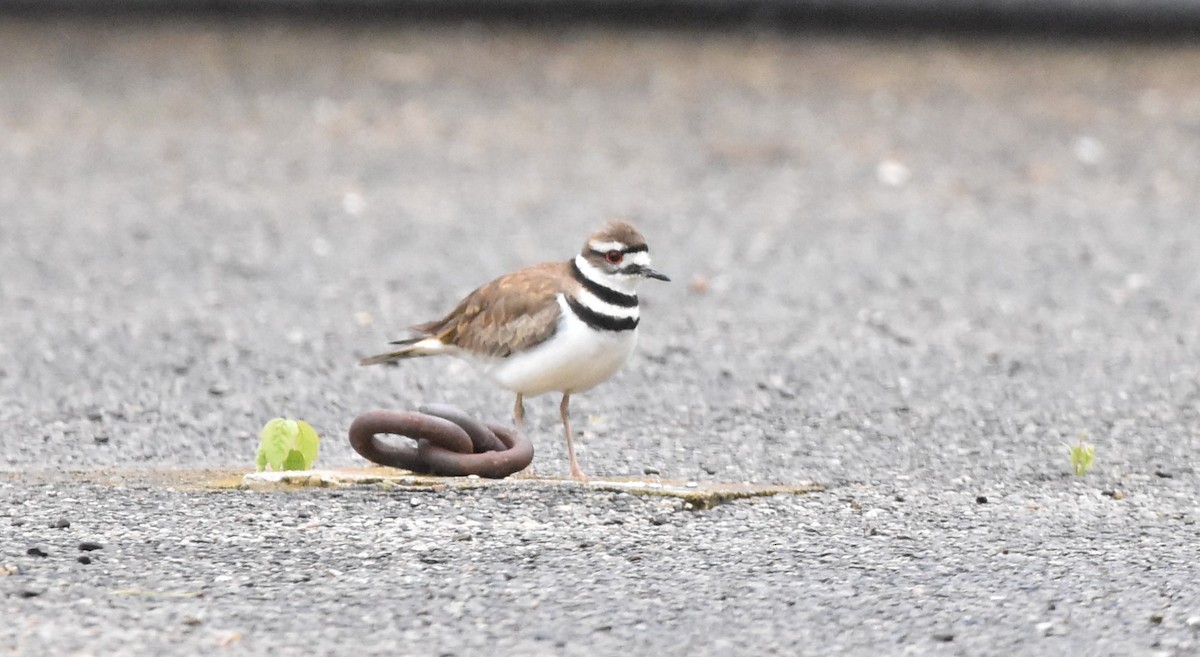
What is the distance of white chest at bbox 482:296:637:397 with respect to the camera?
6180 millimetres

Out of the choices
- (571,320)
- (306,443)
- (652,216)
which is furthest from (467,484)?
(652,216)

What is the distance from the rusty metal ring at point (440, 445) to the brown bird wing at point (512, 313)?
0.38 metres

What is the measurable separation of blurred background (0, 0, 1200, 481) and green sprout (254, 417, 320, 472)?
2.23ft

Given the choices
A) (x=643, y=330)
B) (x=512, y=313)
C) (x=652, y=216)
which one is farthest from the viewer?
(x=652, y=216)

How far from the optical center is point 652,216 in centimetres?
1202

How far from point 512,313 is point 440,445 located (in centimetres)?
65

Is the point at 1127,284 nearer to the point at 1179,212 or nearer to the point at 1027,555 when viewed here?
the point at 1179,212

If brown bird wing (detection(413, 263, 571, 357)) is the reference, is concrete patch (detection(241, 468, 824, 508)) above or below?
below

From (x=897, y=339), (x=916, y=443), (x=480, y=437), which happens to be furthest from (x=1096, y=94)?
(x=480, y=437)

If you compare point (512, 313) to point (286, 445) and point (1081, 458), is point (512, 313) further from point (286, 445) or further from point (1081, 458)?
point (1081, 458)

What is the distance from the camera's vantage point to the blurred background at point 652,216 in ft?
24.7

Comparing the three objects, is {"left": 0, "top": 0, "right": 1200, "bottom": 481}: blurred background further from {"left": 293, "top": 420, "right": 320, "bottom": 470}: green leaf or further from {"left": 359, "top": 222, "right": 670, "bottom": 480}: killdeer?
{"left": 293, "top": 420, "right": 320, "bottom": 470}: green leaf

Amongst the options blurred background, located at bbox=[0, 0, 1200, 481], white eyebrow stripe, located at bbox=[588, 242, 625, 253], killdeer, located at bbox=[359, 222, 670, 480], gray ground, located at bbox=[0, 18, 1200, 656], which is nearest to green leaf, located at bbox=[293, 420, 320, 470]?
gray ground, located at bbox=[0, 18, 1200, 656]

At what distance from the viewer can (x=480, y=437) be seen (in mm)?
6055
